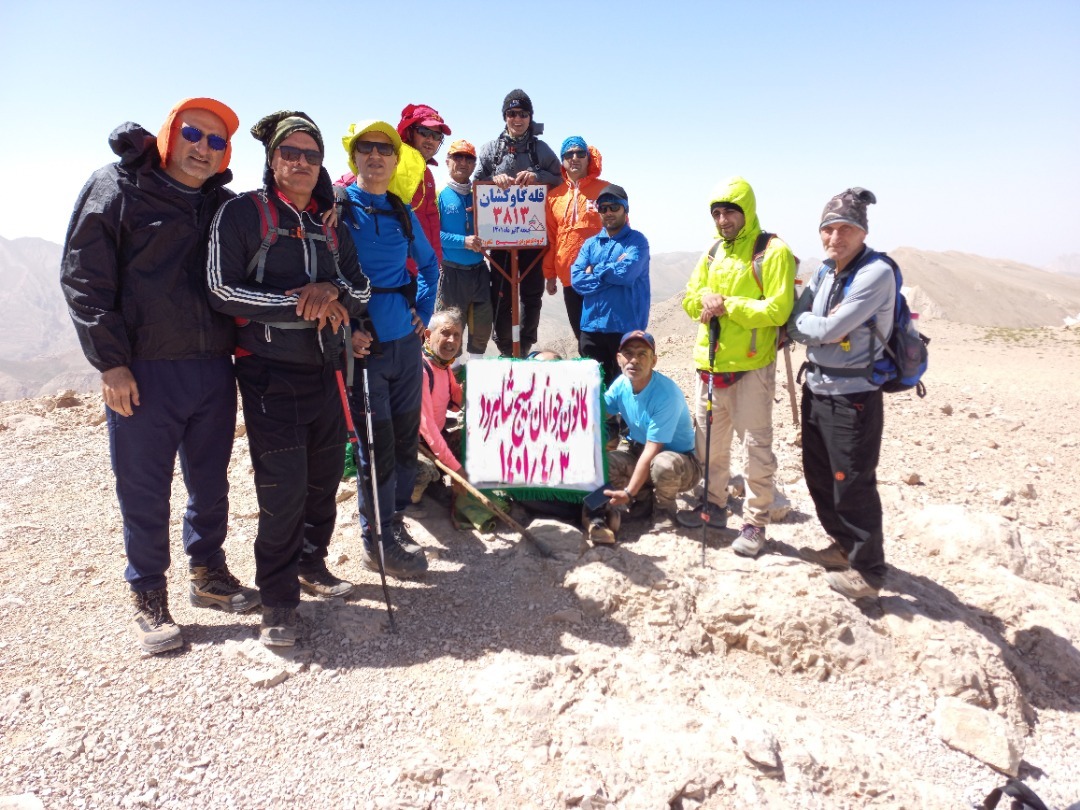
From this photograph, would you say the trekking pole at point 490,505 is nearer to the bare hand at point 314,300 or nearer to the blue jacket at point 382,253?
the blue jacket at point 382,253

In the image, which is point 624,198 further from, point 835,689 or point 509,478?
point 835,689

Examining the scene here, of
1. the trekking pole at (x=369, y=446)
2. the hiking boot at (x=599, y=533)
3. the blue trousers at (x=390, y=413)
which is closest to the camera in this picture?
the trekking pole at (x=369, y=446)

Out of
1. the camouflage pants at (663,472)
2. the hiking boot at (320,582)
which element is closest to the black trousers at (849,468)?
the camouflage pants at (663,472)

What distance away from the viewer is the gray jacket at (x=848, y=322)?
3703mm

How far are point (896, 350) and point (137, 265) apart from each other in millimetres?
4223

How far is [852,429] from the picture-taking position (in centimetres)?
387

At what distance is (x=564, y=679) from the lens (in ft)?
11.0

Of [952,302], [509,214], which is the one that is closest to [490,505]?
[509,214]

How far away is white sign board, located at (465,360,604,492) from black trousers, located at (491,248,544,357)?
70.4 inches

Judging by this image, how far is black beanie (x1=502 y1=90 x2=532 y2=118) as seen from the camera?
20.7 ft

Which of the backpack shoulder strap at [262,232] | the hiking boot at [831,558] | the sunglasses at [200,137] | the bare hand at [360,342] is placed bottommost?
the hiking boot at [831,558]

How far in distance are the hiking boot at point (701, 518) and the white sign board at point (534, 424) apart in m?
0.74

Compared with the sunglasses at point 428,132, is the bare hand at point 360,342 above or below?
below

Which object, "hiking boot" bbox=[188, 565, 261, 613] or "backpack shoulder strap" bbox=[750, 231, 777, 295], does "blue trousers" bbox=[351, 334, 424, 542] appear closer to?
"hiking boot" bbox=[188, 565, 261, 613]
